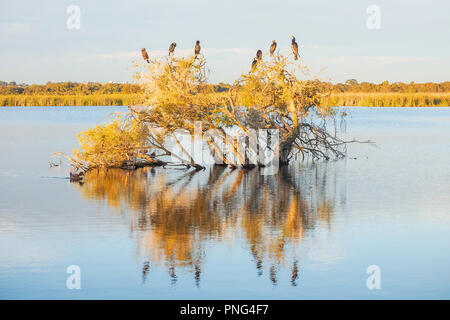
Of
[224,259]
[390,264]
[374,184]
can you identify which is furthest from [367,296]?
[374,184]

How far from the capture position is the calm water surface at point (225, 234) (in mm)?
8008

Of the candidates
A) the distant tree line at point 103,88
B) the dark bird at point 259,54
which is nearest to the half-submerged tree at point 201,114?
the dark bird at point 259,54

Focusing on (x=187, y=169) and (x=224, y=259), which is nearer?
(x=224, y=259)

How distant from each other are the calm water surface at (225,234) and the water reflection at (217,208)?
2cm

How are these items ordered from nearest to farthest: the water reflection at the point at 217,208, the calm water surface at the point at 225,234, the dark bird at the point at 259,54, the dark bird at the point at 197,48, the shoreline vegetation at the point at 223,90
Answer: the calm water surface at the point at 225,234 < the water reflection at the point at 217,208 < the dark bird at the point at 197,48 < the dark bird at the point at 259,54 < the shoreline vegetation at the point at 223,90

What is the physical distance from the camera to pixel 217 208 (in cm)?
1298

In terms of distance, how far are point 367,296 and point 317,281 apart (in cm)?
65

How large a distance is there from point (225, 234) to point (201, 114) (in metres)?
8.76

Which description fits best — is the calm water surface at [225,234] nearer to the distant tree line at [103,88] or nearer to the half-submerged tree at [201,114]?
the half-submerged tree at [201,114]
